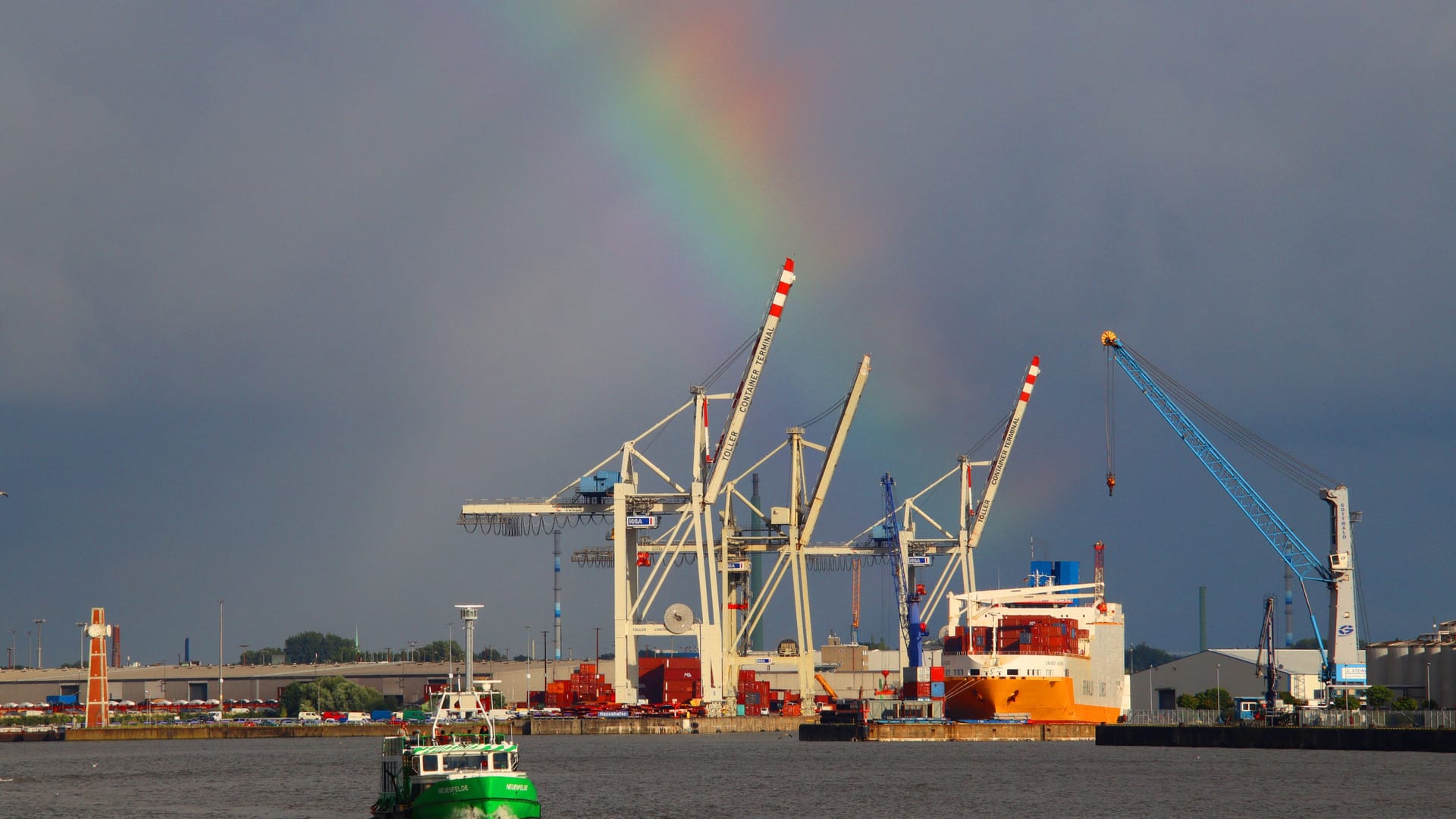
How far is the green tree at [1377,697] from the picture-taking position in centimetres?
11212

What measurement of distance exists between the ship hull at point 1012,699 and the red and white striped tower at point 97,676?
272 ft

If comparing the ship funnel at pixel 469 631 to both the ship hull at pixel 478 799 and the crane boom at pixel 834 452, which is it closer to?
the ship hull at pixel 478 799

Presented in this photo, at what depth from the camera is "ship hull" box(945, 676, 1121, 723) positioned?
127 metres

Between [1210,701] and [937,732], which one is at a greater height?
[1210,701]

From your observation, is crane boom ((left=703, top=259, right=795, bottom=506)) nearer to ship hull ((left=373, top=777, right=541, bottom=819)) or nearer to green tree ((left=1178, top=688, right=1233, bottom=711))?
green tree ((left=1178, top=688, right=1233, bottom=711))

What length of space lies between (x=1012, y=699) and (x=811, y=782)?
5370 cm

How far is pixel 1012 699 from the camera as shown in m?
127

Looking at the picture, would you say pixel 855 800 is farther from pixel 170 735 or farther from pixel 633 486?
pixel 170 735

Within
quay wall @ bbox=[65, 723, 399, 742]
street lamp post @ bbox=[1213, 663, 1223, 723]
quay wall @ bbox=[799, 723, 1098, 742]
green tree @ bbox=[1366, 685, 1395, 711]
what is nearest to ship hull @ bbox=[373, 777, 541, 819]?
Answer: quay wall @ bbox=[799, 723, 1098, 742]

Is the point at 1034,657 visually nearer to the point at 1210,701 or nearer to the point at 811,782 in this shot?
the point at 1210,701

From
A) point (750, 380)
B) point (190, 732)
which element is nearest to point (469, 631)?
point (750, 380)

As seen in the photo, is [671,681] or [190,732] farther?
[671,681]

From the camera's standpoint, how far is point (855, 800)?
2601 inches

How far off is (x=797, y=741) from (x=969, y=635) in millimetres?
17194
